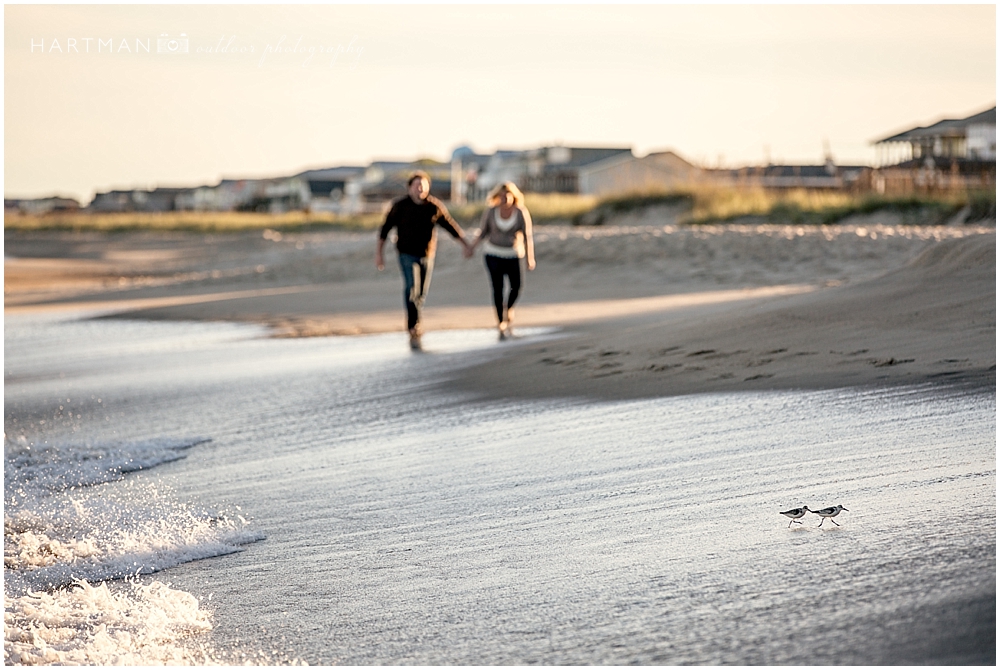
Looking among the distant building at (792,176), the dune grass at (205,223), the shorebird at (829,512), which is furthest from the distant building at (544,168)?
the shorebird at (829,512)

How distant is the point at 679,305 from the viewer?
40.4 feet

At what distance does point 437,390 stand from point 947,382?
128 inches

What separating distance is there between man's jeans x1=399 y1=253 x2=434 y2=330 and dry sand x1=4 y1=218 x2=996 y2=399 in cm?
88

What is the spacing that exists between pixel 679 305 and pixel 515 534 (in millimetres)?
8506

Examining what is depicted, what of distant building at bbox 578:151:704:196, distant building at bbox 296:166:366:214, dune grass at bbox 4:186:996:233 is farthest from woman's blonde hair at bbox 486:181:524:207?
distant building at bbox 296:166:366:214

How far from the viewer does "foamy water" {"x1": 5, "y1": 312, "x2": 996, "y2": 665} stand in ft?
9.81

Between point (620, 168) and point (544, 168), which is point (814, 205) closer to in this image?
point (620, 168)

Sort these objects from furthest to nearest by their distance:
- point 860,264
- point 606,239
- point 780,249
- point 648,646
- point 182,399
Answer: point 606,239 → point 780,249 → point 860,264 → point 182,399 → point 648,646

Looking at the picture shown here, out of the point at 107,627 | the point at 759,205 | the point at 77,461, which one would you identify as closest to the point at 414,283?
the point at 77,461

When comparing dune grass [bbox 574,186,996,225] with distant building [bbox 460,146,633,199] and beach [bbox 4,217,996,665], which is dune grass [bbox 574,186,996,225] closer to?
beach [bbox 4,217,996,665]

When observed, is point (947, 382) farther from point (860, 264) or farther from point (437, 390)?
point (860, 264)

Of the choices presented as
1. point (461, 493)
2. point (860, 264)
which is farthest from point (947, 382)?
point (860, 264)

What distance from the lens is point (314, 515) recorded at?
4633 millimetres

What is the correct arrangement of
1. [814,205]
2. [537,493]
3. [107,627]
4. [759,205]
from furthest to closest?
[759,205] < [814,205] < [537,493] < [107,627]
